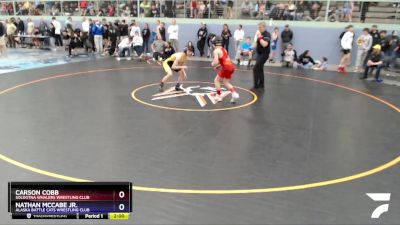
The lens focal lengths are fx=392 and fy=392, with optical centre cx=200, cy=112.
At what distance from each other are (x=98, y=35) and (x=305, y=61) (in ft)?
33.6

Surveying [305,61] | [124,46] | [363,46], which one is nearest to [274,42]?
[305,61]

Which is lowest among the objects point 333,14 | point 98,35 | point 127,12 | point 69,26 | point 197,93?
point 197,93

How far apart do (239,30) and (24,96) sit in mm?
10521

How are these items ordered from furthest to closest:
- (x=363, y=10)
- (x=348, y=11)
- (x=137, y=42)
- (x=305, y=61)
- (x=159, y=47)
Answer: (x=137, y=42) < (x=159, y=47) < (x=348, y=11) < (x=363, y=10) < (x=305, y=61)

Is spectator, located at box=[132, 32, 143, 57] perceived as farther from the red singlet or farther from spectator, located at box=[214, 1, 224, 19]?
the red singlet

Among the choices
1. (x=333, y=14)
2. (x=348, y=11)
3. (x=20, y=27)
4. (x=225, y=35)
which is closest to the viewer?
(x=348, y=11)

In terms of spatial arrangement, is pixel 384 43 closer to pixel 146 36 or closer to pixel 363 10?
pixel 363 10

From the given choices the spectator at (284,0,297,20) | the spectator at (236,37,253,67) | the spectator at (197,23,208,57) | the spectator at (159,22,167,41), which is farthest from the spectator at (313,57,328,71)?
the spectator at (159,22,167,41)

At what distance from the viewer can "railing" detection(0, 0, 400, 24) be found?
16.7 m

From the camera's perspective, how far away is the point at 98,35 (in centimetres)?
1970

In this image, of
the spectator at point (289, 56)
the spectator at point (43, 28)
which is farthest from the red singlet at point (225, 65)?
the spectator at point (43, 28)

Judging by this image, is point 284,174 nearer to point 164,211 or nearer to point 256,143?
point 256,143

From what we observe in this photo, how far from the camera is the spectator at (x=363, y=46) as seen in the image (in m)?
15.3
